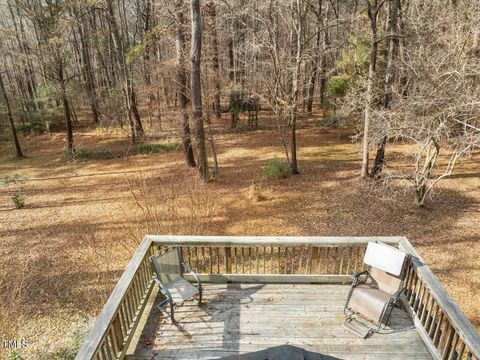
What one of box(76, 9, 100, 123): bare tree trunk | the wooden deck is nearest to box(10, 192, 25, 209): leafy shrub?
the wooden deck

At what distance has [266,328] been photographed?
3928 mm

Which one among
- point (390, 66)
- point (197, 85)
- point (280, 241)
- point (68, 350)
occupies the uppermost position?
point (390, 66)

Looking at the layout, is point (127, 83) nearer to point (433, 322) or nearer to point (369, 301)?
point (369, 301)

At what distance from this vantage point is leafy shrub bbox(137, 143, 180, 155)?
663 inches

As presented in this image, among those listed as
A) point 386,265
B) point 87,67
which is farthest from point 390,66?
point 87,67

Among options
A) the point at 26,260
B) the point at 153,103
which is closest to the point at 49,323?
the point at 26,260

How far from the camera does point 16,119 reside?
22.7 m

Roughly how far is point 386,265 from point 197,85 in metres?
8.58

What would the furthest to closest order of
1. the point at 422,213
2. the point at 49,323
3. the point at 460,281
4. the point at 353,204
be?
the point at 353,204 → the point at 422,213 → the point at 460,281 → the point at 49,323

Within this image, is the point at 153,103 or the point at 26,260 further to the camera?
the point at 153,103

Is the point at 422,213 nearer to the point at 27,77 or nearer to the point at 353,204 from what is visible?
the point at 353,204

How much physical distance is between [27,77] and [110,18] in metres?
15.2

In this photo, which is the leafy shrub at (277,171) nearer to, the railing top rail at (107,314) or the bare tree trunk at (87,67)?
the railing top rail at (107,314)

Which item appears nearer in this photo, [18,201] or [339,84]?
[18,201]
